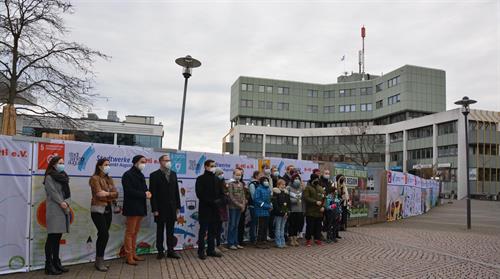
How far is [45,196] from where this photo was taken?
7480mm

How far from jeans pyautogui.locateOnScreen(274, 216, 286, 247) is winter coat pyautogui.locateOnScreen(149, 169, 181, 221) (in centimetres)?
312

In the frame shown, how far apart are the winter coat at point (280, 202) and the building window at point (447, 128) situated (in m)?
57.3

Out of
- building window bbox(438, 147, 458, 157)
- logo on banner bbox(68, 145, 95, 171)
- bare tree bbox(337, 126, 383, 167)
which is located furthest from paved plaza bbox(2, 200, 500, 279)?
bare tree bbox(337, 126, 383, 167)

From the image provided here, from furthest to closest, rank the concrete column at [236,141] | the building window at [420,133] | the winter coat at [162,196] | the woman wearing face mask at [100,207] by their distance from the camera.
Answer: the concrete column at [236,141], the building window at [420,133], the winter coat at [162,196], the woman wearing face mask at [100,207]

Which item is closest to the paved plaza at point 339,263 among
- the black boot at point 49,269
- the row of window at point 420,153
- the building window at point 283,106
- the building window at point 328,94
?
the black boot at point 49,269

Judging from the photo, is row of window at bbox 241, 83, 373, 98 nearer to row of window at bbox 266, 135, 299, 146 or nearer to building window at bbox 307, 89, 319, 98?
building window at bbox 307, 89, 319, 98

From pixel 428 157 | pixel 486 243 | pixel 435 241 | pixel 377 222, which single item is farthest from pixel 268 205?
pixel 428 157

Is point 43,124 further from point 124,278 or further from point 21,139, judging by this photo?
point 124,278

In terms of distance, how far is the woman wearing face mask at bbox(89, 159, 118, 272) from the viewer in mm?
7484

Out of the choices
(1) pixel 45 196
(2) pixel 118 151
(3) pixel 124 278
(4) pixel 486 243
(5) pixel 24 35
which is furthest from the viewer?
(5) pixel 24 35

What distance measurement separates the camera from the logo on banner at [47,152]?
751cm

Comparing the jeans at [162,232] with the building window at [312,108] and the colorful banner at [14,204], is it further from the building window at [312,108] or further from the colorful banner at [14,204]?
the building window at [312,108]

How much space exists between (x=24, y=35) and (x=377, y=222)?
52.7 ft

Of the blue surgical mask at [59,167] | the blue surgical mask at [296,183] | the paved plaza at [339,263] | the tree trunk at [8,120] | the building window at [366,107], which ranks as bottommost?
the paved plaza at [339,263]
